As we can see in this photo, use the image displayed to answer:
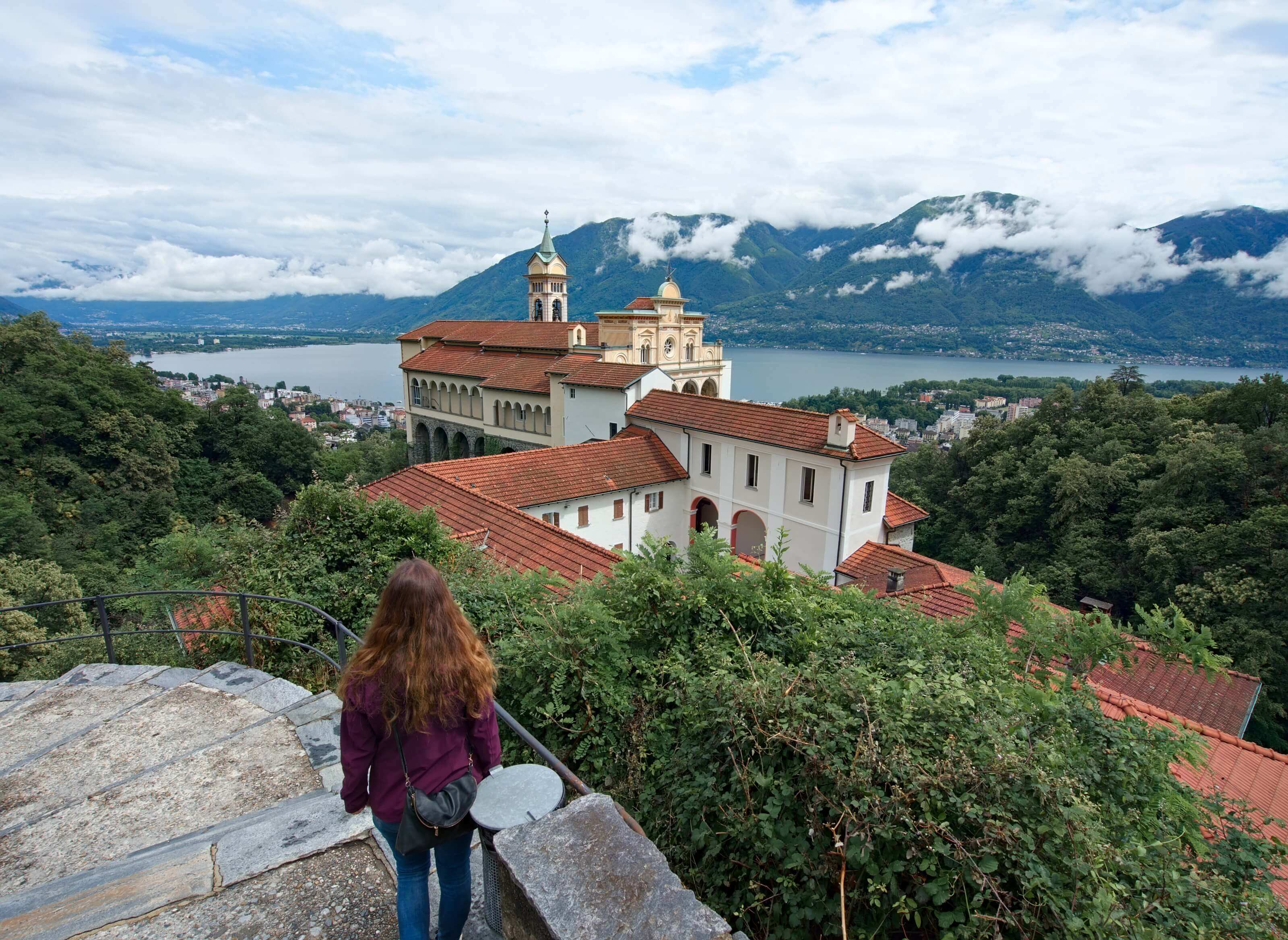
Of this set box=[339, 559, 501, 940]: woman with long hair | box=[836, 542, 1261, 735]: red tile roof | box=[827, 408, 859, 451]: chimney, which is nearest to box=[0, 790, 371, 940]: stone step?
box=[339, 559, 501, 940]: woman with long hair

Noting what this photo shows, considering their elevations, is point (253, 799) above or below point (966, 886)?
below

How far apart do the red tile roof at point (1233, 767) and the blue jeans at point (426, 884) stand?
582cm

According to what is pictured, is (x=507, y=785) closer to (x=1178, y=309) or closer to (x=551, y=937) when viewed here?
(x=551, y=937)

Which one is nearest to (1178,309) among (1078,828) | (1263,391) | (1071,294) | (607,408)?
(1071,294)

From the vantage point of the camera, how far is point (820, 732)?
3.04 meters

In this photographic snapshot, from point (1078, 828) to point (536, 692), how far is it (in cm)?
306

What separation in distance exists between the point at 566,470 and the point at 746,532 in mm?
6641

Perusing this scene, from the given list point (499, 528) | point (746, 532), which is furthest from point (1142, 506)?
point (499, 528)

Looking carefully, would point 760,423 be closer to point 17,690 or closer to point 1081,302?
point 17,690

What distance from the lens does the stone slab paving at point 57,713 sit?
458 cm

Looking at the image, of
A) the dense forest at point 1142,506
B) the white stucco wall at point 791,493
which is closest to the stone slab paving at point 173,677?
the white stucco wall at point 791,493

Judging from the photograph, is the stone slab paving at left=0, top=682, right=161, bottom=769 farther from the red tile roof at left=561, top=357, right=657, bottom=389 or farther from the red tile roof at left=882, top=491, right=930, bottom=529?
the red tile roof at left=561, top=357, right=657, bottom=389

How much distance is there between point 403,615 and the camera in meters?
2.31

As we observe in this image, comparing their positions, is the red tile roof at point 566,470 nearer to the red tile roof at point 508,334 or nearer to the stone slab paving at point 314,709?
the stone slab paving at point 314,709
